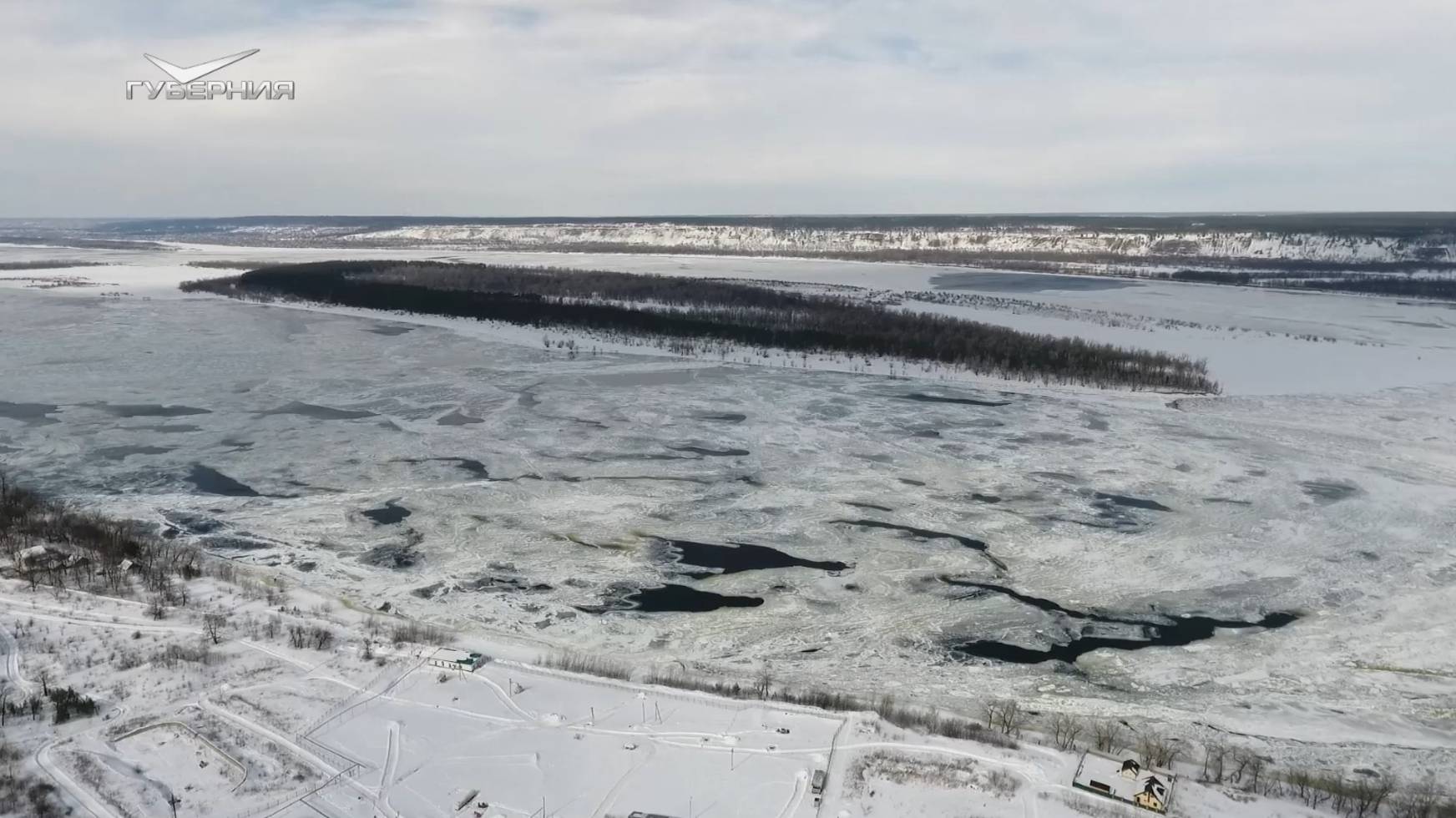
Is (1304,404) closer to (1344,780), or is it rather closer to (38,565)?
(1344,780)

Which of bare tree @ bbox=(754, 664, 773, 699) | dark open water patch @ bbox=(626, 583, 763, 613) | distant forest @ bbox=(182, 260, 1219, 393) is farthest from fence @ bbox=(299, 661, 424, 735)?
distant forest @ bbox=(182, 260, 1219, 393)

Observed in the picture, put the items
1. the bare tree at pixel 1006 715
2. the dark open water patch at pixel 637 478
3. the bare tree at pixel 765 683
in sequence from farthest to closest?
the dark open water patch at pixel 637 478 < the bare tree at pixel 765 683 < the bare tree at pixel 1006 715

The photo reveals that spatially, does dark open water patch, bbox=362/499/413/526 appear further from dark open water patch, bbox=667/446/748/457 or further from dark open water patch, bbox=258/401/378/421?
dark open water patch, bbox=258/401/378/421

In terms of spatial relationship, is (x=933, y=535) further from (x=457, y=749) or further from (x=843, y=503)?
(x=457, y=749)

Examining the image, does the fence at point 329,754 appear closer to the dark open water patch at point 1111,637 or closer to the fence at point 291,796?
the fence at point 291,796

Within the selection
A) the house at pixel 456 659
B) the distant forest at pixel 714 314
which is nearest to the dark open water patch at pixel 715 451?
the house at pixel 456 659

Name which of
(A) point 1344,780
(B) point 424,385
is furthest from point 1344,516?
(B) point 424,385
